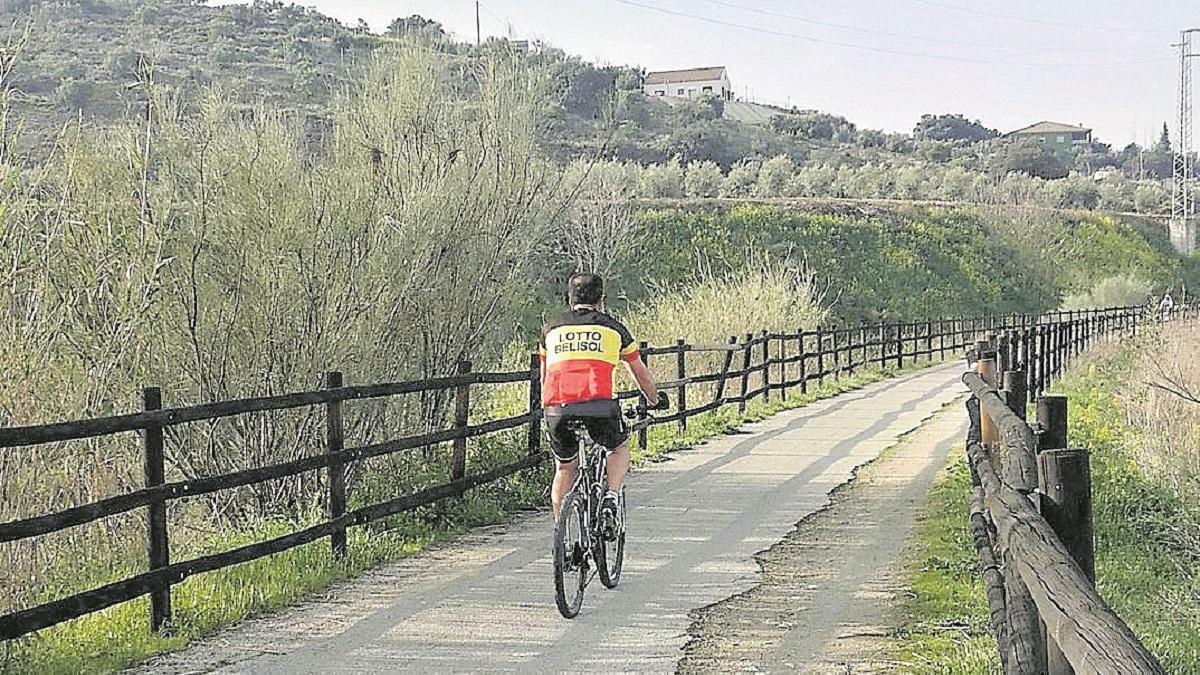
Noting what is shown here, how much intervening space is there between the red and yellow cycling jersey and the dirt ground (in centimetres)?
140

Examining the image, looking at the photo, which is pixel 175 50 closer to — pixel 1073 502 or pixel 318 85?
pixel 318 85

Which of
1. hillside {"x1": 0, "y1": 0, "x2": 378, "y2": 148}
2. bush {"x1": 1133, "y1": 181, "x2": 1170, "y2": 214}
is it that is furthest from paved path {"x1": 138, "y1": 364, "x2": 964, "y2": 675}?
bush {"x1": 1133, "y1": 181, "x2": 1170, "y2": 214}

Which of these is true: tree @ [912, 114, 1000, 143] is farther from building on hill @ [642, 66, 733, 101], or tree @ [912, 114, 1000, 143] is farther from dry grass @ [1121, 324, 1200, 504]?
dry grass @ [1121, 324, 1200, 504]

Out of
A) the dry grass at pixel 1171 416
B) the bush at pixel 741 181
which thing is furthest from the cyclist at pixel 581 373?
the bush at pixel 741 181

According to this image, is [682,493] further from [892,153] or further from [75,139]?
[892,153]

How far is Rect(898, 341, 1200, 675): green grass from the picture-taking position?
6965mm

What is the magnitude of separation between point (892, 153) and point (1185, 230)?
4676cm

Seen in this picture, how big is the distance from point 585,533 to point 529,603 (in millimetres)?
571

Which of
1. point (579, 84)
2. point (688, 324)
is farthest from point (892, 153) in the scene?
point (688, 324)

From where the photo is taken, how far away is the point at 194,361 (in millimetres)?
10633

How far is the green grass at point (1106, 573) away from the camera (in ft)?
22.9

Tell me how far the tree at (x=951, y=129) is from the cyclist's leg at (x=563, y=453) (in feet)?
560

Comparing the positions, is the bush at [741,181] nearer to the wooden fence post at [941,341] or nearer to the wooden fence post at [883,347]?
the wooden fence post at [941,341]

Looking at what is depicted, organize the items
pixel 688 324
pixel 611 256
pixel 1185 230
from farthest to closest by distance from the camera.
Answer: pixel 1185 230
pixel 611 256
pixel 688 324
